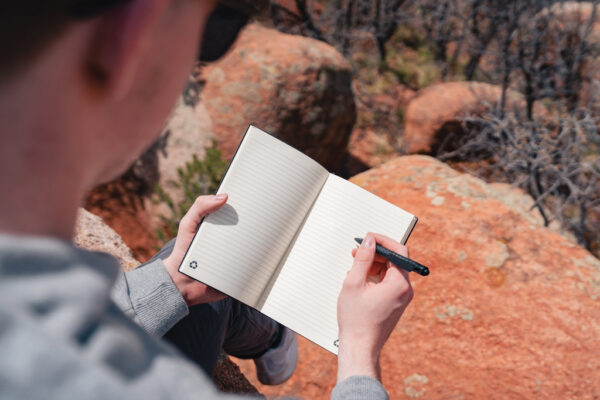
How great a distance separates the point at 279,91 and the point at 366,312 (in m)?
3.24

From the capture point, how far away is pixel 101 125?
439 millimetres

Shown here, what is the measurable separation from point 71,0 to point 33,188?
0.15 metres

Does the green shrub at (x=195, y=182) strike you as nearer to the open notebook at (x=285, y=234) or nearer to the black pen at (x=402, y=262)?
the open notebook at (x=285, y=234)

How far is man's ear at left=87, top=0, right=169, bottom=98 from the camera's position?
396 millimetres

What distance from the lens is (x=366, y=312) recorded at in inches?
39.2

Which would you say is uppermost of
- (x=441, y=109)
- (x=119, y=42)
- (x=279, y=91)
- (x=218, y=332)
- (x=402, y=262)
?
(x=441, y=109)

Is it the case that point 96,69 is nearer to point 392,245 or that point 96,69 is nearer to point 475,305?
point 392,245

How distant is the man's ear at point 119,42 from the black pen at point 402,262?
31.3 inches

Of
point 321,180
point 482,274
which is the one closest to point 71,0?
point 321,180

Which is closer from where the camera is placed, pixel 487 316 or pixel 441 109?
pixel 487 316

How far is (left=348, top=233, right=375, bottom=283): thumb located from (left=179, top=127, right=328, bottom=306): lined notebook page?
0.25m

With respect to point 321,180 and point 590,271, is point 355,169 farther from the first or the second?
point 321,180

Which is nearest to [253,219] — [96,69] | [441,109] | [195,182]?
[96,69]

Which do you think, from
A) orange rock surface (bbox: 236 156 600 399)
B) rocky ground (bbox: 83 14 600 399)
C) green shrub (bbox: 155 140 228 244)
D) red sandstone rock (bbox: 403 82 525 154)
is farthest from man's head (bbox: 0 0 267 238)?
red sandstone rock (bbox: 403 82 525 154)
